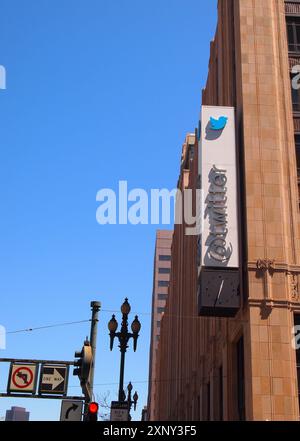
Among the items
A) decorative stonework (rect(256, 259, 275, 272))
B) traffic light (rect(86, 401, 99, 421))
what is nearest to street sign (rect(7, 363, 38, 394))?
traffic light (rect(86, 401, 99, 421))

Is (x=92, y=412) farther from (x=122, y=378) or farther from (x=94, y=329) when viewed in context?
(x=122, y=378)

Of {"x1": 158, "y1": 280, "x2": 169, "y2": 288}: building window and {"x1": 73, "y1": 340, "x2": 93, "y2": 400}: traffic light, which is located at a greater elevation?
{"x1": 158, "y1": 280, "x2": 169, "y2": 288}: building window

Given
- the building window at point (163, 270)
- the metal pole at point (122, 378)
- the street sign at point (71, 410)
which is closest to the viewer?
the street sign at point (71, 410)

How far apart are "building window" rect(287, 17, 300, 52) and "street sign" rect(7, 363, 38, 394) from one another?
26.2 m

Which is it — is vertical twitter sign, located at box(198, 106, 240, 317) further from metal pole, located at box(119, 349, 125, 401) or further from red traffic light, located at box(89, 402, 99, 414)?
red traffic light, located at box(89, 402, 99, 414)

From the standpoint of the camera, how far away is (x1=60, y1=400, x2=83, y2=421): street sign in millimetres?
17062

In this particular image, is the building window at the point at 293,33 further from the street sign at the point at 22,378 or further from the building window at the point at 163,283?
the building window at the point at 163,283

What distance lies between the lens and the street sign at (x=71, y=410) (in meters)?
17.1

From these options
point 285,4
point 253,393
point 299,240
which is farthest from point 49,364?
point 285,4

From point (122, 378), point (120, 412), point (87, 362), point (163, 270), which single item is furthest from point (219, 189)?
point (163, 270)

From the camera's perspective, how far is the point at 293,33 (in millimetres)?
36281

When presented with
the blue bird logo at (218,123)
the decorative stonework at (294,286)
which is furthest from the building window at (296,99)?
the decorative stonework at (294,286)

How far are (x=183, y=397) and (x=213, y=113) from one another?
3279cm

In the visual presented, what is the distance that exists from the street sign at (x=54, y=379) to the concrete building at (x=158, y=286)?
454 feet
